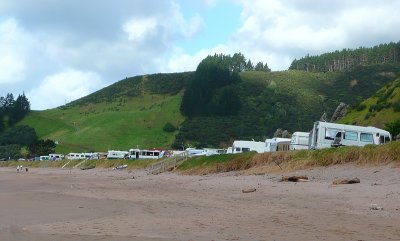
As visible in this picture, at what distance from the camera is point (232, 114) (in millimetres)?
126688

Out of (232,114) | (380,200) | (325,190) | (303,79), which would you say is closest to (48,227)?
(380,200)

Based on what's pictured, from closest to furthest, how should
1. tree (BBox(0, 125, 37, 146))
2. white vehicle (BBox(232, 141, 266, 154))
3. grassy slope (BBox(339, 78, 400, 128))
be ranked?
white vehicle (BBox(232, 141, 266, 154)) < grassy slope (BBox(339, 78, 400, 128)) < tree (BBox(0, 125, 37, 146))

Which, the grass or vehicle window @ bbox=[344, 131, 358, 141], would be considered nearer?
vehicle window @ bbox=[344, 131, 358, 141]

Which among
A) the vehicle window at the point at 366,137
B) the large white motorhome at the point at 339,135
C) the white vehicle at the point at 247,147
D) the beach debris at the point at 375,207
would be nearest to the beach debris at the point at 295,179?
the beach debris at the point at 375,207

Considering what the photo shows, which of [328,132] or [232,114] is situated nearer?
[328,132]

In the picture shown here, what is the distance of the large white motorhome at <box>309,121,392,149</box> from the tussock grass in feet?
15.0

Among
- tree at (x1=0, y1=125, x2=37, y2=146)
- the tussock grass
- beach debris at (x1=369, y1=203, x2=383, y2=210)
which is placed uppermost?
tree at (x1=0, y1=125, x2=37, y2=146)

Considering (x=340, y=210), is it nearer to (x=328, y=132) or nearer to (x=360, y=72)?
(x=328, y=132)

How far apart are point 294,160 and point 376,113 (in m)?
34.5

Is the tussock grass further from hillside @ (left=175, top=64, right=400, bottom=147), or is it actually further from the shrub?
the shrub

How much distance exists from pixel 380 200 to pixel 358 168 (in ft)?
29.5

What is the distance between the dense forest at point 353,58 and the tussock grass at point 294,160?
14342 centimetres

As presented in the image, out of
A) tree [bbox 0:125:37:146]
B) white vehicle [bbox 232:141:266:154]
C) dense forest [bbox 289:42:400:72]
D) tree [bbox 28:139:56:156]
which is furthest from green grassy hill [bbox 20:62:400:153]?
white vehicle [bbox 232:141:266:154]

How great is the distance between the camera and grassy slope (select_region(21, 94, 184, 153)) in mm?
126125
